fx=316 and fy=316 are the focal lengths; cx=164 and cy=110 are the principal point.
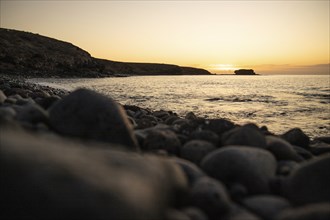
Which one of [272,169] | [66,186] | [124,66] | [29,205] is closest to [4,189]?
[29,205]

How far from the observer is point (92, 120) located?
2812 mm

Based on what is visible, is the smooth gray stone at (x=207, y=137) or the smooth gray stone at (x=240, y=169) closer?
the smooth gray stone at (x=240, y=169)

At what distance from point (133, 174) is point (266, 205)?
36.7 inches

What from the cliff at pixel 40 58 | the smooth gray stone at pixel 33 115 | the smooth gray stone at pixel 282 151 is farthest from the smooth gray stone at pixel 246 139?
the cliff at pixel 40 58

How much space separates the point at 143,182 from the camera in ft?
5.18

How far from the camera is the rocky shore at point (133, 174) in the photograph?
136cm

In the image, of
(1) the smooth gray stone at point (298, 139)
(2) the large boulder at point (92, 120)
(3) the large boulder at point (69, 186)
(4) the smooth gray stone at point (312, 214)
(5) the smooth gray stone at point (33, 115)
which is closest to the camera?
(3) the large boulder at point (69, 186)

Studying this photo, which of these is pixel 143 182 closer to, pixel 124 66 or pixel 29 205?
pixel 29 205

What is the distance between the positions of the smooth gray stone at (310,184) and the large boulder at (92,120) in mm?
1387

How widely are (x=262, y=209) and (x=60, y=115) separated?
193cm

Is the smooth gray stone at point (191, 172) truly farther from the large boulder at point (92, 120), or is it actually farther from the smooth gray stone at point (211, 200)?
the large boulder at point (92, 120)

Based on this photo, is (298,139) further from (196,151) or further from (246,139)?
(196,151)

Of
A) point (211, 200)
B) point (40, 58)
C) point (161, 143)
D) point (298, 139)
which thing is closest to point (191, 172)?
point (211, 200)

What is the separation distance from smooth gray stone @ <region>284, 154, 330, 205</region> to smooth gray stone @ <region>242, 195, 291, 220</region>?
101mm
